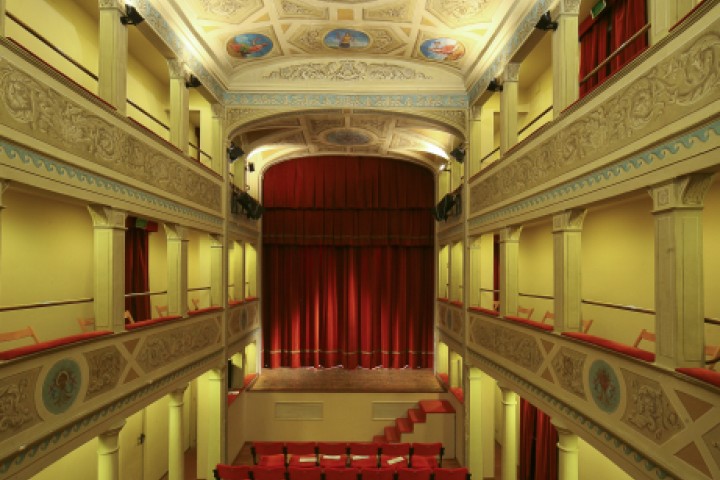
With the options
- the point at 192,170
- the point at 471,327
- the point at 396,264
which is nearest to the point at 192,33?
the point at 192,170

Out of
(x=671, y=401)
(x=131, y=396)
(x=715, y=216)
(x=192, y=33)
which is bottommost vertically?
(x=131, y=396)

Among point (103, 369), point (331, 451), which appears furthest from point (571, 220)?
point (331, 451)

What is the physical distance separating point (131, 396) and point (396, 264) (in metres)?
10.8

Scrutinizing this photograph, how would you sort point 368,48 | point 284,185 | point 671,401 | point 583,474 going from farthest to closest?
point 284,185
point 368,48
point 583,474
point 671,401

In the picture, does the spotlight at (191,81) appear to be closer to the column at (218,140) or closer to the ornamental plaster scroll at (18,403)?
the column at (218,140)

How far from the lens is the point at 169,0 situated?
715 centimetres

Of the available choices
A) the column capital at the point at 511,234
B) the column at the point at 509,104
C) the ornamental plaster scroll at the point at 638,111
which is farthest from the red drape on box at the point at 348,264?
the ornamental plaster scroll at the point at 638,111

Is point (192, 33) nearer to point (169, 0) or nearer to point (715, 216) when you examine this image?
point (169, 0)

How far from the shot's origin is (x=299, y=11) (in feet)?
26.6

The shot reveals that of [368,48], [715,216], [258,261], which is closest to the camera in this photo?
[715,216]

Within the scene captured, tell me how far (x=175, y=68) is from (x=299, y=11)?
2.28 m

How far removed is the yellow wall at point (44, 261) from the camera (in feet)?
19.6

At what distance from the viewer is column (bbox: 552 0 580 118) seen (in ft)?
19.1

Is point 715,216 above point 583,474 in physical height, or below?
above
